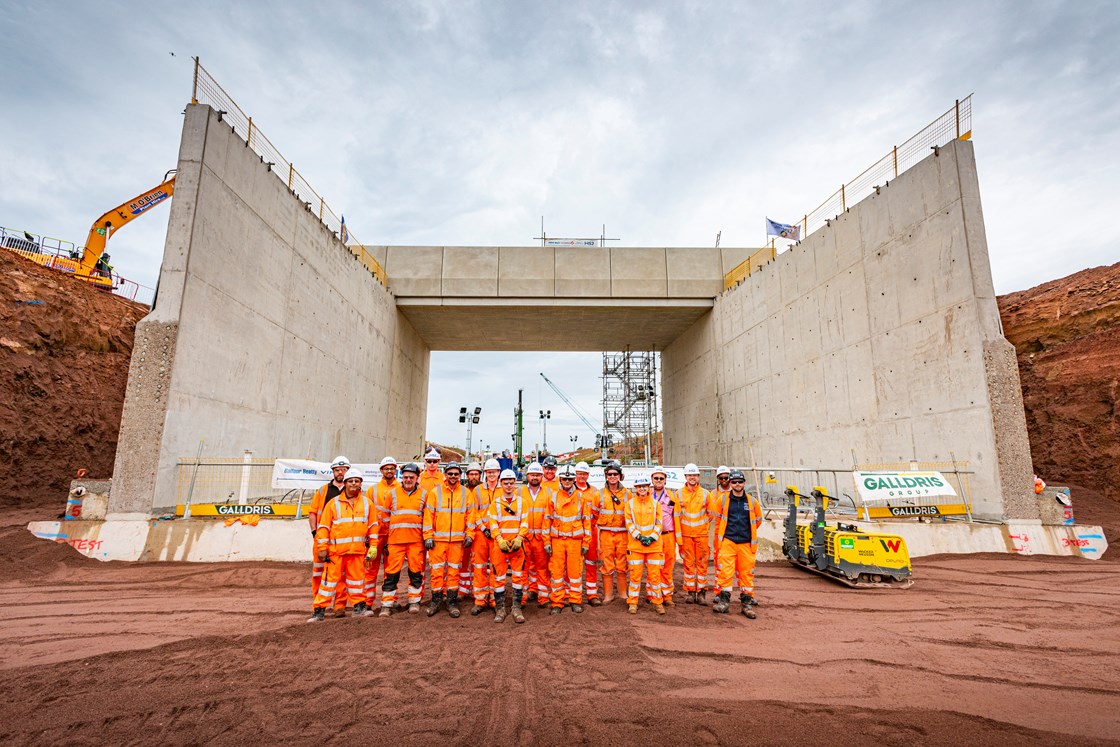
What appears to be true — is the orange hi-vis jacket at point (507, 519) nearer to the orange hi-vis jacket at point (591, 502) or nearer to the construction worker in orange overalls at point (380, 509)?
the orange hi-vis jacket at point (591, 502)

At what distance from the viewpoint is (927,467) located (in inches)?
442

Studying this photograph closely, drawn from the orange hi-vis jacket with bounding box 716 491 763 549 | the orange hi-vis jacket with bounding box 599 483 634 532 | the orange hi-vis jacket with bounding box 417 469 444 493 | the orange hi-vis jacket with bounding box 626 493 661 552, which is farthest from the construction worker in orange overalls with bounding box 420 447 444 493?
the orange hi-vis jacket with bounding box 716 491 763 549

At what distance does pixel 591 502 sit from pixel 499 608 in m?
1.74

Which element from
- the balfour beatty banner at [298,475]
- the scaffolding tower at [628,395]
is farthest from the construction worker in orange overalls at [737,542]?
the scaffolding tower at [628,395]

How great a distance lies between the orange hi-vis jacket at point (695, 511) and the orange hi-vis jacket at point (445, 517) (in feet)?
9.60

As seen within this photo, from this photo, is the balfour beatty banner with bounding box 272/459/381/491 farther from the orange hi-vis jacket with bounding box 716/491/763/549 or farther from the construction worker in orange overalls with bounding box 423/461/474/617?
the orange hi-vis jacket with bounding box 716/491/763/549

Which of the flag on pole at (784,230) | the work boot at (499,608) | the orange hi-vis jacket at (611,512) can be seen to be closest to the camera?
the work boot at (499,608)

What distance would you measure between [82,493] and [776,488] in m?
16.6

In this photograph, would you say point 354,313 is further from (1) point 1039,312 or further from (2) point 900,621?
(1) point 1039,312

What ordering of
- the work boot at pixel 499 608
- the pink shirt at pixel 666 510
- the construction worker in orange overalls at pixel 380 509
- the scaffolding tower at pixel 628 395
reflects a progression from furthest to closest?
the scaffolding tower at pixel 628 395, the pink shirt at pixel 666 510, the construction worker in orange overalls at pixel 380 509, the work boot at pixel 499 608

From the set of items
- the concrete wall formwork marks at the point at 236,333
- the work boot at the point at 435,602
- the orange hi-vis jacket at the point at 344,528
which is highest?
the concrete wall formwork marks at the point at 236,333

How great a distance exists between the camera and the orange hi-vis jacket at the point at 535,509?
21.7ft

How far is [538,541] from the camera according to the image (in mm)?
6715

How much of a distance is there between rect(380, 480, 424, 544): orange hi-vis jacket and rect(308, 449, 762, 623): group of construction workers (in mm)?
12
